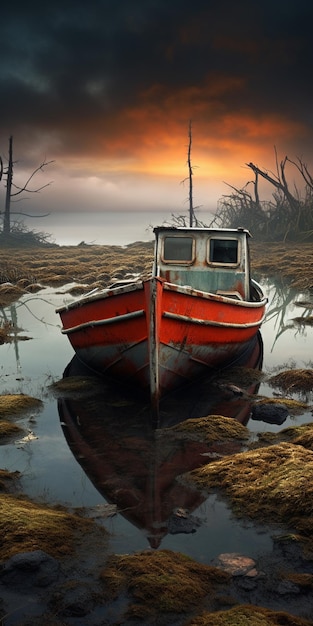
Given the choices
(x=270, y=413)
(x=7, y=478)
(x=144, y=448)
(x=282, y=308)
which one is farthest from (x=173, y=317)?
(x=282, y=308)

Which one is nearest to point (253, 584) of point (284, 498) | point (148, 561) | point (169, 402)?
point (148, 561)

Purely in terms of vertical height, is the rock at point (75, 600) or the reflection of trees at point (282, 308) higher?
the reflection of trees at point (282, 308)

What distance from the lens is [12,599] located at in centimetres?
454

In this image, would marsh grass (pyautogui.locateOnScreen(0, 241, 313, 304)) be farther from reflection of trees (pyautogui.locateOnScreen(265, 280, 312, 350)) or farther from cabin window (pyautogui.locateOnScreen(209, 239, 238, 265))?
cabin window (pyautogui.locateOnScreen(209, 239, 238, 265))

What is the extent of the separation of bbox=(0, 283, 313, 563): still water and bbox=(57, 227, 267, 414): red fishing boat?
0.83 m

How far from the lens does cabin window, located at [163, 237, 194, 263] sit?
44.9 ft

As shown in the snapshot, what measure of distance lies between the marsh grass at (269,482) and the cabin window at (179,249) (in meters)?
7.02

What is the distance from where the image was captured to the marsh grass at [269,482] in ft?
19.3

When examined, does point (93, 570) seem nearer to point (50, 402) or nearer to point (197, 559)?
point (197, 559)

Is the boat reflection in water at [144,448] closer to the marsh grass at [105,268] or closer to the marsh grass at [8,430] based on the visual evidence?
the marsh grass at [8,430]

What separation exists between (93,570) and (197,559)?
1.05m

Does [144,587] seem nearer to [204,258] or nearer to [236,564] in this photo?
[236,564]

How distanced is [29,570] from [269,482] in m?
3.04

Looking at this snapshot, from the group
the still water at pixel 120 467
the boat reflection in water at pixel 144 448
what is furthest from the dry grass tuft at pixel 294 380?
the boat reflection in water at pixel 144 448
